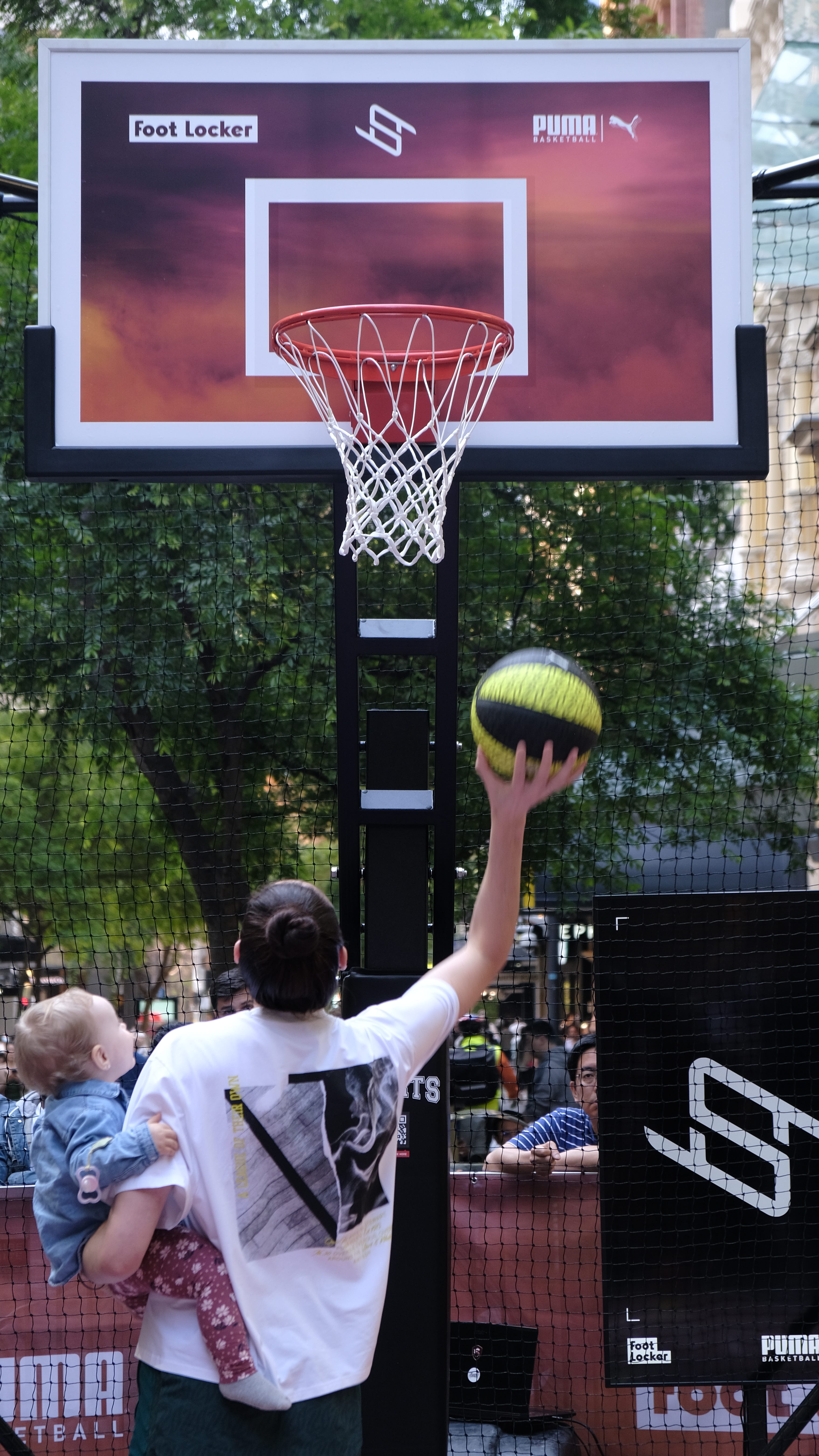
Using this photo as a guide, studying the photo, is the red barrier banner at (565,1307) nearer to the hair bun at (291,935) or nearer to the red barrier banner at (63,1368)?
the red barrier banner at (63,1368)

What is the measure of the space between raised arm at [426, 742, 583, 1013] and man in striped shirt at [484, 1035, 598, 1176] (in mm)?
2130

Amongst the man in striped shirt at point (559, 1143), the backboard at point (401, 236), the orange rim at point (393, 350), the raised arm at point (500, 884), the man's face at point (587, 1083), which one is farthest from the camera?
the man's face at point (587, 1083)

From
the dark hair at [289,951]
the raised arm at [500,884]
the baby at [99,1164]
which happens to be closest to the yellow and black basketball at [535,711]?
the raised arm at [500,884]

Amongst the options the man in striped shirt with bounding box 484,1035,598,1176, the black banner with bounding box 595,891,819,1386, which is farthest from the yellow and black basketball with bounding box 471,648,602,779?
the man in striped shirt with bounding box 484,1035,598,1176

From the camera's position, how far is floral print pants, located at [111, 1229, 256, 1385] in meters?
1.85

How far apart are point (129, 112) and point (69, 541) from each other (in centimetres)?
533

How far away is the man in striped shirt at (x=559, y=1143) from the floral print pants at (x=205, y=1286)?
2477 millimetres

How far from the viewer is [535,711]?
235 centimetres

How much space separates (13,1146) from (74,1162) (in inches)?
135

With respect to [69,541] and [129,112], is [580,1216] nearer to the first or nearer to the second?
[129,112]

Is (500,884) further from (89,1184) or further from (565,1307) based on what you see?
(565,1307)

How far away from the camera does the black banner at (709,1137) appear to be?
3.74 metres

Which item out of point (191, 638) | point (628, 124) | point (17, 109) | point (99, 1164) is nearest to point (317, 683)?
point (191, 638)

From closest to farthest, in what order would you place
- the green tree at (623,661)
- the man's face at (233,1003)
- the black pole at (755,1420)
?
the black pole at (755,1420)
the man's face at (233,1003)
the green tree at (623,661)
